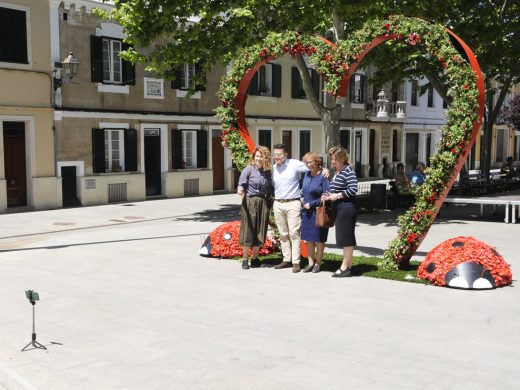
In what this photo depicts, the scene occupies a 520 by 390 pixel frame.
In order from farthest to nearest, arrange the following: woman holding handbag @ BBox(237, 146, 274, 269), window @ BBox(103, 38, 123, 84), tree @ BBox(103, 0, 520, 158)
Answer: window @ BBox(103, 38, 123, 84) < tree @ BBox(103, 0, 520, 158) < woman holding handbag @ BBox(237, 146, 274, 269)

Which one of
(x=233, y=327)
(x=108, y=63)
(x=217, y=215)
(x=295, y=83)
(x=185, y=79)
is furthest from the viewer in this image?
(x=295, y=83)

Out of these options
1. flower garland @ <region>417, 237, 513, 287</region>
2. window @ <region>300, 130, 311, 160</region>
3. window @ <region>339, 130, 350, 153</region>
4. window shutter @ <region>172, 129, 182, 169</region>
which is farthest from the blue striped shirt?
window @ <region>339, 130, 350, 153</region>

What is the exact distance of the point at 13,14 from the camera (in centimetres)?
1881

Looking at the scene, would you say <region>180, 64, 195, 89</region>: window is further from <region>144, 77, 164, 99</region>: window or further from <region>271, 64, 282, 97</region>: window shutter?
<region>271, 64, 282, 97</region>: window shutter

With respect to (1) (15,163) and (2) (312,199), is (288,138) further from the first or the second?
(2) (312,199)

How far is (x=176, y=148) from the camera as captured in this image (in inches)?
943

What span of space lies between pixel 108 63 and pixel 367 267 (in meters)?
14.6

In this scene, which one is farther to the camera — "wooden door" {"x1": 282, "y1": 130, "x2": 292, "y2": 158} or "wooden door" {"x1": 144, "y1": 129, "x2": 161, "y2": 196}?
"wooden door" {"x1": 282, "y1": 130, "x2": 292, "y2": 158}

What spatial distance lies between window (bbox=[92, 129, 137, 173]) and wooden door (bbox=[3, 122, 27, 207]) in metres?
2.45

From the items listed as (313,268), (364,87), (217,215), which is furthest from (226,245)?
(364,87)

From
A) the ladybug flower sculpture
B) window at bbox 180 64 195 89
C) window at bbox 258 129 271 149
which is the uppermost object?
window at bbox 180 64 195 89

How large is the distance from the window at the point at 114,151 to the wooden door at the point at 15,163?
2.97 meters

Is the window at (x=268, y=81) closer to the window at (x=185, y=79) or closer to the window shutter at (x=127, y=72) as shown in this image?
the window at (x=185, y=79)

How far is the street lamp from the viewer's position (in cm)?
1952
